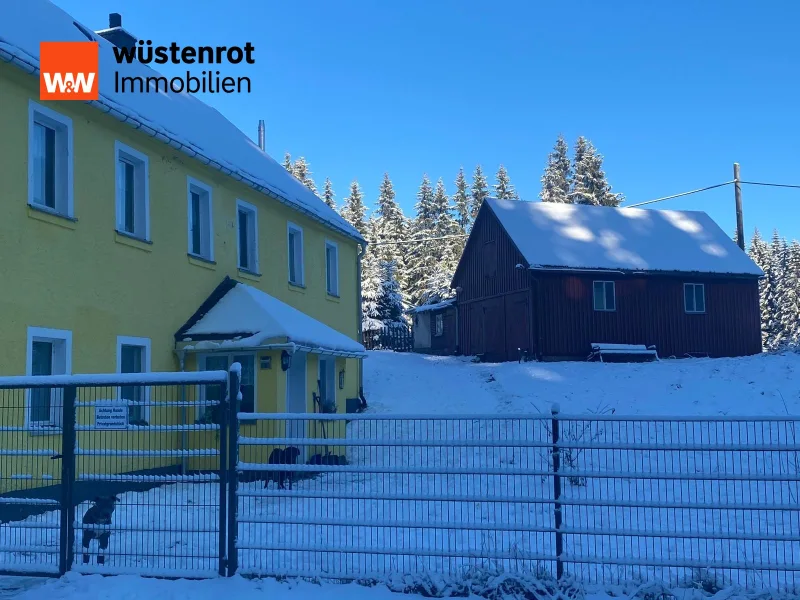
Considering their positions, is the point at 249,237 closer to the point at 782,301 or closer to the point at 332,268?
the point at 332,268

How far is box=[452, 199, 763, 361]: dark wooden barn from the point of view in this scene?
1116 inches

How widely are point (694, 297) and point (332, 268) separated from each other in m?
15.0

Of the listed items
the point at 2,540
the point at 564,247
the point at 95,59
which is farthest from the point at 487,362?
the point at 2,540

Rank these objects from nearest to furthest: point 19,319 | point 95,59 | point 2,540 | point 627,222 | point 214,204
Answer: point 2,540 < point 19,319 < point 95,59 < point 214,204 < point 627,222

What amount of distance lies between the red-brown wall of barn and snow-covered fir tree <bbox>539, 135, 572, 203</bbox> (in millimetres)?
38175

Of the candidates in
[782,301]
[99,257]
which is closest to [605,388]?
[99,257]

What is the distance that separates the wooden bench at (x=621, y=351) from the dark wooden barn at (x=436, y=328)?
943 centimetres

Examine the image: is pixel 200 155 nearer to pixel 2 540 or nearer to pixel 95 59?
pixel 95 59

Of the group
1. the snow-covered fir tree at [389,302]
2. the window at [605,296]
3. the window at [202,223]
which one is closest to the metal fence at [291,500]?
the window at [202,223]

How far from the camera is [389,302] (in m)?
47.4

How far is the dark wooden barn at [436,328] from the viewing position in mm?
37062

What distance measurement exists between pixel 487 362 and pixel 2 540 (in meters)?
25.3

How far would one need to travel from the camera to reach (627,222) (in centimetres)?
3416

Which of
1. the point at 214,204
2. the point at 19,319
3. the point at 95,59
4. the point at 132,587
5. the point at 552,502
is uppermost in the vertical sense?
the point at 95,59
